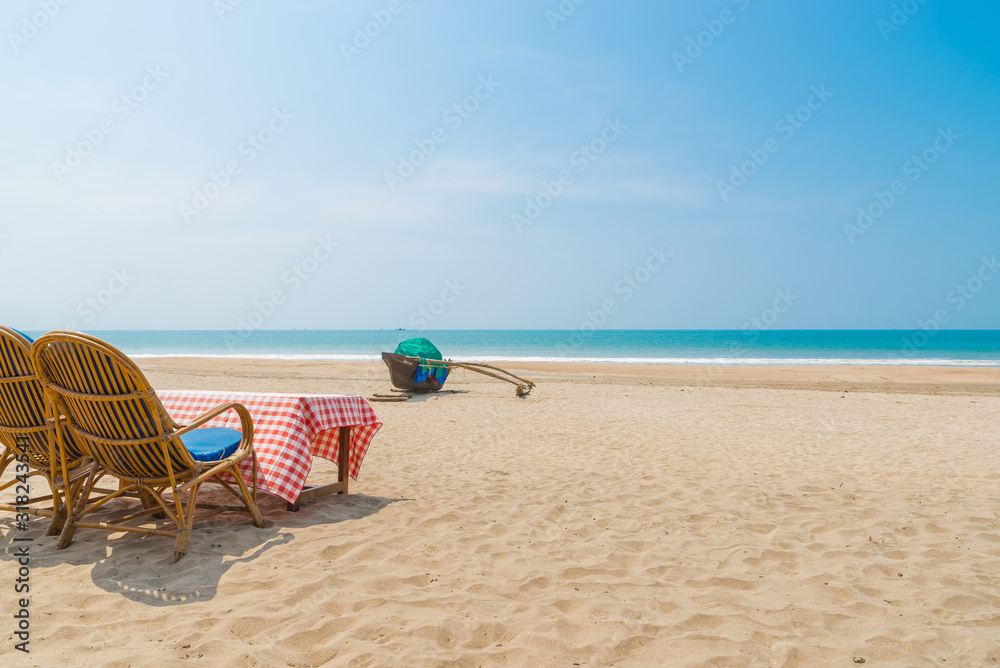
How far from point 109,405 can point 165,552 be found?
35.2 inches

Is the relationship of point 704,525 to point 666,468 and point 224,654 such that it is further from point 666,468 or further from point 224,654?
point 224,654

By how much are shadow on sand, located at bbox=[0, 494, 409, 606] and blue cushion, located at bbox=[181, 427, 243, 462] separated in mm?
505

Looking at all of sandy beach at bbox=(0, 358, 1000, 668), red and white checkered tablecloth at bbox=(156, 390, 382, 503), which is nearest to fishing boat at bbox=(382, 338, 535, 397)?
sandy beach at bbox=(0, 358, 1000, 668)

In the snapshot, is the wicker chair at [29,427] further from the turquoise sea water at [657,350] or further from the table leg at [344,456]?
the turquoise sea water at [657,350]

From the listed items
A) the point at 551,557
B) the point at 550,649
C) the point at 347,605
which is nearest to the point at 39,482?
the point at 347,605

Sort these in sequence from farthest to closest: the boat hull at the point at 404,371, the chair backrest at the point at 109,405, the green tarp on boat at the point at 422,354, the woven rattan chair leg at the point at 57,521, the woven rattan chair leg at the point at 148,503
→ the green tarp on boat at the point at 422,354
the boat hull at the point at 404,371
the woven rattan chair leg at the point at 148,503
the woven rattan chair leg at the point at 57,521
the chair backrest at the point at 109,405

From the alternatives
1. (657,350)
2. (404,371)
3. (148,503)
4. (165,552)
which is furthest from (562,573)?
(657,350)

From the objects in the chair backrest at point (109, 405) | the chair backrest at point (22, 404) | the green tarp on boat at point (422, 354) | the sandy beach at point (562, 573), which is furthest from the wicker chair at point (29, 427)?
the green tarp on boat at point (422, 354)

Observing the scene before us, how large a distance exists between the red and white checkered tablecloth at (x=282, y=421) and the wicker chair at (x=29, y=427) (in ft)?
3.00

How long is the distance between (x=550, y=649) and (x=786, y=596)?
129cm

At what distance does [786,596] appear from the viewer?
2.95m

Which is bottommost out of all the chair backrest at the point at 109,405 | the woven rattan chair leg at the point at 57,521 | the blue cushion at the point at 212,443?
the woven rattan chair leg at the point at 57,521

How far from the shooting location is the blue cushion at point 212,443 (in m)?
3.50

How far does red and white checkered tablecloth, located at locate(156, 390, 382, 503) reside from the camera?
4055 mm
